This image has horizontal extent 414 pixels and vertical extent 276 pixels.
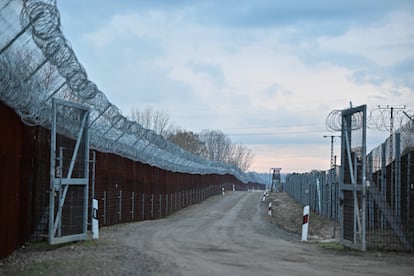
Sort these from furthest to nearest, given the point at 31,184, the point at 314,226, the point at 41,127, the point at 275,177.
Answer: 1. the point at 275,177
2. the point at 314,226
3. the point at 41,127
4. the point at 31,184

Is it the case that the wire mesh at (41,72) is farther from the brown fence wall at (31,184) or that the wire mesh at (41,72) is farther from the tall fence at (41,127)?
the brown fence wall at (31,184)

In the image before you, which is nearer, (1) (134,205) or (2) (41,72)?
(2) (41,72)

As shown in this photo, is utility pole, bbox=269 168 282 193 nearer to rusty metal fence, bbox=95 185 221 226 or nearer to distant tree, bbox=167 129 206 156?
distant tree, bbox=167 129 206 156

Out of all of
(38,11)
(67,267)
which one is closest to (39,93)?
(38,11)

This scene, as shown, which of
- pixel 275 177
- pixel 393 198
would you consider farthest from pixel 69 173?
pixel 275 177

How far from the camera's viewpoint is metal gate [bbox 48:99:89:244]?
38.7 feet

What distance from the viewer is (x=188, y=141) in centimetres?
9156

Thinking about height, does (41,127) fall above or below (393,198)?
above

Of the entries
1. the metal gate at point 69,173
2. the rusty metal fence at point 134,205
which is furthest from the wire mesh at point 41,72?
the rusty metal fence at point 134,205

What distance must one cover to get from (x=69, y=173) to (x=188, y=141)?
79.3 metres

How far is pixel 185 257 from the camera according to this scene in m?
11.8

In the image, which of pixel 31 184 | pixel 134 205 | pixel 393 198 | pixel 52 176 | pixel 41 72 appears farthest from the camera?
pixel 134 205

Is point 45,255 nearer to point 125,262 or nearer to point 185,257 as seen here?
point 125,262

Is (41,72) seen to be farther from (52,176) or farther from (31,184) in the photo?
(31,184)
